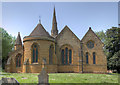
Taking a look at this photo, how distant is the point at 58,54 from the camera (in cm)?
3347

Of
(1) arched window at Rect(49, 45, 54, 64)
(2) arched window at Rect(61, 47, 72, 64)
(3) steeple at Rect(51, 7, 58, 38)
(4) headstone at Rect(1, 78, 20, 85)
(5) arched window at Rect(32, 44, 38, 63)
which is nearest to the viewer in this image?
(4) headstone at Rect(1, 78, 20, 85)

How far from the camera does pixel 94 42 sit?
115 ft

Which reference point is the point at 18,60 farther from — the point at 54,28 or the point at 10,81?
the point at 10,81

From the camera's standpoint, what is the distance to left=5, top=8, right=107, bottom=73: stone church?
29375 mm

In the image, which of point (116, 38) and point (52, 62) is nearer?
point (52, 62)

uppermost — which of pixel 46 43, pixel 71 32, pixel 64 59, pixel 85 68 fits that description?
pixel 71 32

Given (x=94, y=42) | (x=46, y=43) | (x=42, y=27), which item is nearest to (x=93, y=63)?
(x=94, y=42)

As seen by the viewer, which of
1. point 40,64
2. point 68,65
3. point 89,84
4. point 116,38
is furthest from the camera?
point 116,38

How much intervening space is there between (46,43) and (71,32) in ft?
27.0

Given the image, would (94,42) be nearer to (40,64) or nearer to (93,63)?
(93,63)

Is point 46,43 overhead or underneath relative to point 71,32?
underneath

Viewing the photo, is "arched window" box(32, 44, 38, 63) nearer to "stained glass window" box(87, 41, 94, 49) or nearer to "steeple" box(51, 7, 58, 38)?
"stained glass window" box(87, 41, 94, 49)

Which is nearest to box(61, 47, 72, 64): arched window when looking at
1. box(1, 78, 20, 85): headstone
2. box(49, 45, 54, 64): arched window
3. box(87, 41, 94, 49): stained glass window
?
box(49, 45, 54, 64): arched window

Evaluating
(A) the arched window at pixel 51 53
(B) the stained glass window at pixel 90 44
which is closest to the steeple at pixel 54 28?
(B) the stained glass window at pixel 90 44
